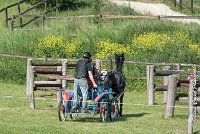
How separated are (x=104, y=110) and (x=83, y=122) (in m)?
0.65

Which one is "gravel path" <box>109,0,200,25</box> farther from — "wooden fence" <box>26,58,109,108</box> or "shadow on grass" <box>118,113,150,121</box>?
"shadow on grass" <box>118,113,150,121</box>

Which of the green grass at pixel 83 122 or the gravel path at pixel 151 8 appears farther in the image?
the gravel path at pixel 151 8

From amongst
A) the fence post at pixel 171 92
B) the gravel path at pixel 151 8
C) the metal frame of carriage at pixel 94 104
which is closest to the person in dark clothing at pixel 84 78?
the metal frame of carriage at pixel 94 104

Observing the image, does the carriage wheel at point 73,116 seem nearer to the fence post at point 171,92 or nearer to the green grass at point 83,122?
the green grass at point 83,122

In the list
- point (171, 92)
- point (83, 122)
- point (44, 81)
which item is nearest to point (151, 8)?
point (44, 81)

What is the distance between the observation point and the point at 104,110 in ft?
62.2

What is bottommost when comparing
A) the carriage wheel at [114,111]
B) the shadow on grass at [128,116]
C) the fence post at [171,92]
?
the shadow on grass at [128,116]

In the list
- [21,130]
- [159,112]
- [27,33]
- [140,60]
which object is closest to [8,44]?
[27,33]

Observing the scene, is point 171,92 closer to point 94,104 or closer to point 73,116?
point 94,104

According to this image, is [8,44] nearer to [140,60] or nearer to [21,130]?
[140,60]

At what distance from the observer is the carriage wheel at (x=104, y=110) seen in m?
18.9

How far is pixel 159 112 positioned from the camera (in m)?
21.5

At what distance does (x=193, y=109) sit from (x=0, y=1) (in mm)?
38745

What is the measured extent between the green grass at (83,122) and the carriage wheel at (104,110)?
0.63 ft
